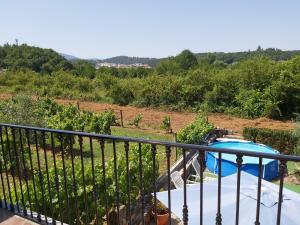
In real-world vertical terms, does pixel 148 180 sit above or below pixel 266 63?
below

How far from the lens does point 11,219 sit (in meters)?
3.28

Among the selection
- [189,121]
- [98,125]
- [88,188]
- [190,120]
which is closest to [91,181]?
[88,188]

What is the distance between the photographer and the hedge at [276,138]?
12805 millimetres

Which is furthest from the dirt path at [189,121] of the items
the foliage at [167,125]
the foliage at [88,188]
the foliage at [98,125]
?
the foliage at [88,188]

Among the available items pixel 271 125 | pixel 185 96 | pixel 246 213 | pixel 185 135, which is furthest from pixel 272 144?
pixel 185 96

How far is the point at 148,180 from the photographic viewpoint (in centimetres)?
667

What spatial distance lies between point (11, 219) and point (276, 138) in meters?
11.8

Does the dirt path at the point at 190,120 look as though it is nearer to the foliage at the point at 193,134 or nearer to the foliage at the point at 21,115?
the foliage at the point at 193,134

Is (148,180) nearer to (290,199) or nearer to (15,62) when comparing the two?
(290,199)

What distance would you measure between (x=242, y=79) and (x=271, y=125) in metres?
5.04

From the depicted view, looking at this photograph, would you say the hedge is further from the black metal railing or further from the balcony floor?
the balcony floor

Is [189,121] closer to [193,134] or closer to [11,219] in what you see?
[193,134]

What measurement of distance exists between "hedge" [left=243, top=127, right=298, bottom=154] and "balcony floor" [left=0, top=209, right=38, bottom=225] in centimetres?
1100

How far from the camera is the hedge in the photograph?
12.8 m
